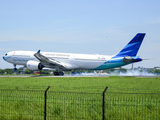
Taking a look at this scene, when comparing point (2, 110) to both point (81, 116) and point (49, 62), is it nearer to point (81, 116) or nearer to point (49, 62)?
point (81, 116)

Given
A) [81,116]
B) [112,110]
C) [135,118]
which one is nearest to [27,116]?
[81,116]

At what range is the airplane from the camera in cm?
4897

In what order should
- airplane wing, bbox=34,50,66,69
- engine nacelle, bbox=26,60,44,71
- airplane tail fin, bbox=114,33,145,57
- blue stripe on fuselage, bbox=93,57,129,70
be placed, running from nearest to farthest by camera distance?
airplane wing, bbox=34,50,66,69, airplane tail fin, bbox=114,33,145,57, engine nacelle, bbox=26,60,44,71, blue stripe on fuselage, bbox=93,57,129,70

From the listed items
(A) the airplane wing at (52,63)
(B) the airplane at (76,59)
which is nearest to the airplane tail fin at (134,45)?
(B) the airplane at (76,59)

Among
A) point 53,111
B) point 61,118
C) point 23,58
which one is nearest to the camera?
point 61,118

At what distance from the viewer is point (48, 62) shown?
49.8m

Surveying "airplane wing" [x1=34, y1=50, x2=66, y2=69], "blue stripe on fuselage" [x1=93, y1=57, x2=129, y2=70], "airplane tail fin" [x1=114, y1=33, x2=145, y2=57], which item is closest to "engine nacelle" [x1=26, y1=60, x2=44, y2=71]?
"airplane wing" [x1=34, y1=50, x2=66, y2=69]

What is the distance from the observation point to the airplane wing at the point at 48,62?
48.5m

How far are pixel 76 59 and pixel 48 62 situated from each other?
5.99 metres

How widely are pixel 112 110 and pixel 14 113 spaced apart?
525 cm

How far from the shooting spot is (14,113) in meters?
12.8

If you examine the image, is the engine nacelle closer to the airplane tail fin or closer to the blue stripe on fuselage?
the blue stripe on fuselage

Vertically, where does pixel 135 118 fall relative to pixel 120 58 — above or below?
below

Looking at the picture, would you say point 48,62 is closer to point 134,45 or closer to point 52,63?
point 52,63
